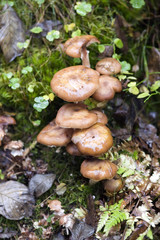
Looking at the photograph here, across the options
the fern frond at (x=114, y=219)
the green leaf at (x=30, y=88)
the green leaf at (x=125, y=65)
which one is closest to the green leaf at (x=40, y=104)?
the green leaf at (x=30, y=88)

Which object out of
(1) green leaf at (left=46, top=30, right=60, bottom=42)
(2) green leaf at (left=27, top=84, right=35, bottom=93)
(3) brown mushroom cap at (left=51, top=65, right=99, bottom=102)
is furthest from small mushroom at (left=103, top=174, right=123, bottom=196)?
(1) green leaf at (left=46, top=30, right=60, bottom=42)

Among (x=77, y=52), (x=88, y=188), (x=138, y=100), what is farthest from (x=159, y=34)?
(x=88, y=188)

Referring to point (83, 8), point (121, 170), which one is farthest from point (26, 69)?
point (121, 170)

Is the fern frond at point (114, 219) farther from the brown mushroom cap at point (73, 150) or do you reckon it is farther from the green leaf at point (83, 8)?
the green leaf at point (83, 8)

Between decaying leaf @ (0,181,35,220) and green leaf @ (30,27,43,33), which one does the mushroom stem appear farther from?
decaying leaf @ (0,181,35,220)

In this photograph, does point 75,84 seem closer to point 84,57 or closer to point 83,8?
point 84,57
